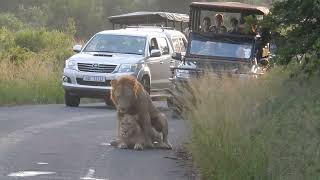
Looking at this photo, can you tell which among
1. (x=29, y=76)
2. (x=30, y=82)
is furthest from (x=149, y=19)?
(x=30, y=82)

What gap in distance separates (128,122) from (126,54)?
9161 mm

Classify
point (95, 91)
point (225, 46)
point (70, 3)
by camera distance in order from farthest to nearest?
point (70, 3) → point (95, 91) → point (225, 46)

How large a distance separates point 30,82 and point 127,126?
1263 centimetres

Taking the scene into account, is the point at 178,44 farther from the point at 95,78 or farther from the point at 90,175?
the point at 90,175

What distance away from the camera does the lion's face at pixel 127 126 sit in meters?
13.1

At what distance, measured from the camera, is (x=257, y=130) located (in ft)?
32.5

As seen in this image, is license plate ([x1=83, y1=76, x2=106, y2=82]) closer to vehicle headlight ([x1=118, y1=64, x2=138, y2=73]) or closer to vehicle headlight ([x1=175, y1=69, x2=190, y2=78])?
vehicle headlight ([x1=118, y1=64, x2=138, y2=73])

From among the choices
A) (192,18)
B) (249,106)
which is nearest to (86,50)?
(192,18)

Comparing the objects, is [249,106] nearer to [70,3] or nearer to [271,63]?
[271,63]

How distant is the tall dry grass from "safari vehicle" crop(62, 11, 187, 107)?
1.85 m

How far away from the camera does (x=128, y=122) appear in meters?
13.2

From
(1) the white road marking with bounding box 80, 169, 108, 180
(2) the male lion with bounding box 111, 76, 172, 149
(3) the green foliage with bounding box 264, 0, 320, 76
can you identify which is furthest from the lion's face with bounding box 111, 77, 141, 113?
(1) the white road marking with bounding box 80, 169, 108, 180

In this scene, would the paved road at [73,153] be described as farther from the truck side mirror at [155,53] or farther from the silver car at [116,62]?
the truck side mirror at [155,53]

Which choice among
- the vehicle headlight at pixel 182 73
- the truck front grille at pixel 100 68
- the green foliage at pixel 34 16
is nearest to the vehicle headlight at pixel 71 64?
the truck front grille at pixel 100 68
